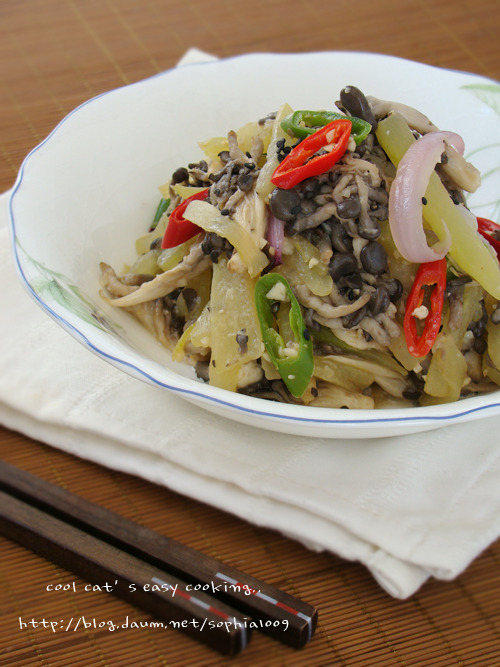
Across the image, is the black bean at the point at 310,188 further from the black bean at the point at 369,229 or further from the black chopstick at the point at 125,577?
the black chopstick at the point at 125,577

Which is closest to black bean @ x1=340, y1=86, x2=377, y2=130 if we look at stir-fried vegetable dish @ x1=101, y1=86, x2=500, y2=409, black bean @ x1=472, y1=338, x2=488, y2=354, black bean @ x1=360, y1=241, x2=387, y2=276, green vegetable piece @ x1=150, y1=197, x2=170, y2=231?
stir-fried vegetable dish @ x1=101, y1=86, x2=500, y2=409

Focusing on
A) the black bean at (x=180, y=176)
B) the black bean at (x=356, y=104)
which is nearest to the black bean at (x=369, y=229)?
the black bean at (x=356, y=104)

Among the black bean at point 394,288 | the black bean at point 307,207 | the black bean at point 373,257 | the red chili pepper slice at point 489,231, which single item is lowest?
the black bean at point 394,288

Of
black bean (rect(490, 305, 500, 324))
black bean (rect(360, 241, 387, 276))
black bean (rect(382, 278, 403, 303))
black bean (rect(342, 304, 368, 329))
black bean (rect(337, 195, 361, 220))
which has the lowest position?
black bean (rect(342, 304, 368, 329))

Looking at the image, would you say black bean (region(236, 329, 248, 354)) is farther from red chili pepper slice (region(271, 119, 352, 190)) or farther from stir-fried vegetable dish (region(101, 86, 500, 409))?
red chili pepper slice (region(271, 119, 352, 190))

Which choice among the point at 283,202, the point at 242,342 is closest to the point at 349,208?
the point at 283,202

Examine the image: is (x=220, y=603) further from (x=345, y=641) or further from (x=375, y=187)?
(x=375, y=187)
